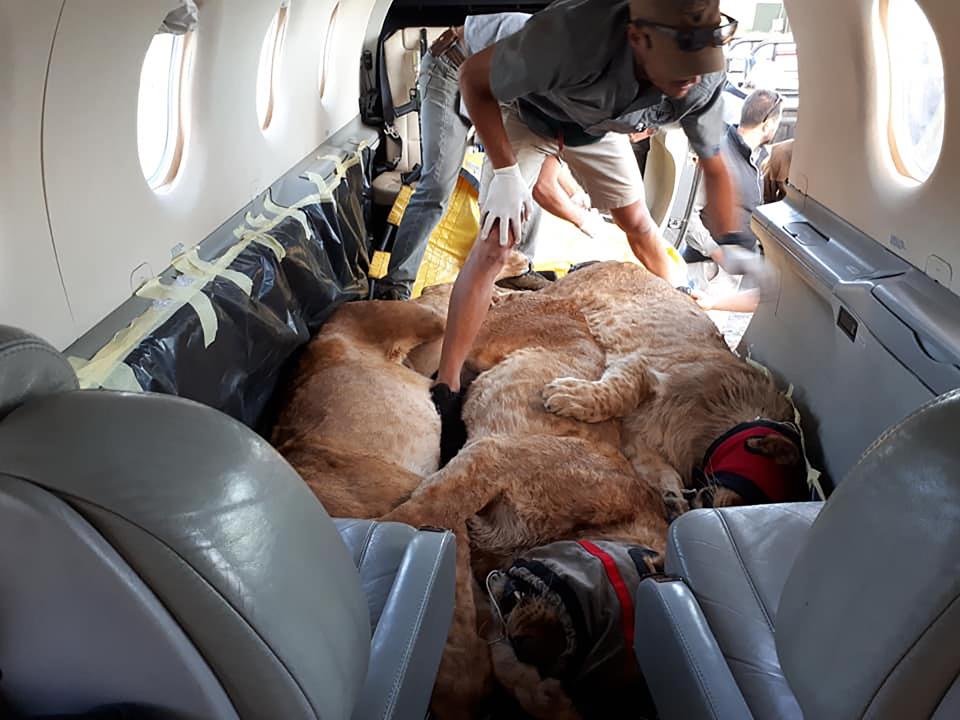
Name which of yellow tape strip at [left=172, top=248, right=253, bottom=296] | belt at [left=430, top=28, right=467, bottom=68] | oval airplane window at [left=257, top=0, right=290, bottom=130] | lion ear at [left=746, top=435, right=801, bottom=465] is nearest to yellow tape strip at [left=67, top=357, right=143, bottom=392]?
yellow tape strip at [left=172, top=248, right=253, bottom=296]

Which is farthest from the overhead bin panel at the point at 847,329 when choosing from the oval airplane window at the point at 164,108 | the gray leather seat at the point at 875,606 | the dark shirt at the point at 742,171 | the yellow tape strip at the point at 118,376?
the oval airplane window at the point at 164,108

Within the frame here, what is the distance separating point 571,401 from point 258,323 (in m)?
1.23

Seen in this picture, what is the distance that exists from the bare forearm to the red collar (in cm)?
142

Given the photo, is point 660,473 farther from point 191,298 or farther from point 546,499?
point 191,298

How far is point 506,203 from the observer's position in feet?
10.7

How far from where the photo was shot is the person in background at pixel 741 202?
390cm

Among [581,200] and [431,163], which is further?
[581,200]

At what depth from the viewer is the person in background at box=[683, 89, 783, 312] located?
390 centimetres

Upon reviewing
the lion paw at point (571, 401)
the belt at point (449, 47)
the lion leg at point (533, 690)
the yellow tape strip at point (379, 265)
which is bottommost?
the lion leg at point (533, 690)

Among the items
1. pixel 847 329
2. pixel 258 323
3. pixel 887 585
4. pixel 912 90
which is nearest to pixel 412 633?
pixel 887 585

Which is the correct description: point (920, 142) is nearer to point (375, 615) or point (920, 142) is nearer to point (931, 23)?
point (931, 23)

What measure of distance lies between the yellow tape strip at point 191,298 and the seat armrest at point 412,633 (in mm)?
1239

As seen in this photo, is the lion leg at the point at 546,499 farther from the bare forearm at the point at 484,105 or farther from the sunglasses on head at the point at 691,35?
the sunglasses on head at the point at 691,35

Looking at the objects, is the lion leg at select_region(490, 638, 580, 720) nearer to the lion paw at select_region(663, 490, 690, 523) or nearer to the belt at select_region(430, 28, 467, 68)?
the lion paw at select_region(663, 490, 690, 523)
